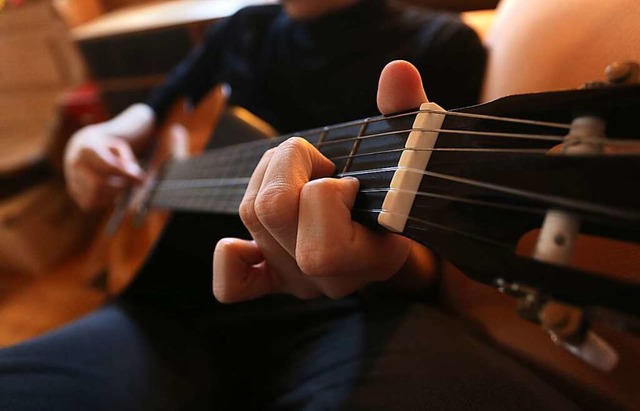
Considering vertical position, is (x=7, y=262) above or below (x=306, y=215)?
below

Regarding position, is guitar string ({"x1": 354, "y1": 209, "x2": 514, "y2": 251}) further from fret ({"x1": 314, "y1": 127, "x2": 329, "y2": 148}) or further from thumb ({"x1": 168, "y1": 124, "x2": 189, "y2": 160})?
thumb ({"x1": 168, "y1": 124, "x2": 189, "y2": 160})

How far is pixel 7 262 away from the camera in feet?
5.29

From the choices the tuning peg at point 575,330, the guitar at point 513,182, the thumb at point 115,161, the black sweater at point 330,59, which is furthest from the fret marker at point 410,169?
the thumb at point 115,161

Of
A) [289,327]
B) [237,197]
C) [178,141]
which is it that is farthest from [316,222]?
[178,141]

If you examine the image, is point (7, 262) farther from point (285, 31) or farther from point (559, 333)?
point (559, 333)

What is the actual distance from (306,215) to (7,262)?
5.42 ft

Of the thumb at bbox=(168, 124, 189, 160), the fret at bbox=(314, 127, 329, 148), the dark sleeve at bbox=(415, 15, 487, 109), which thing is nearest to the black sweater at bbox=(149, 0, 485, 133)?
the dark sleeve at bbox=(415, 15, 487, 109)

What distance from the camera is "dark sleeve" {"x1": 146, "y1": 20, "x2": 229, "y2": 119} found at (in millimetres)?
1051

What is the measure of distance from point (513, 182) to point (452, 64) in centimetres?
44

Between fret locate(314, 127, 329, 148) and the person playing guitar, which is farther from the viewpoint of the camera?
fret locate(314, 127, 329, 148)

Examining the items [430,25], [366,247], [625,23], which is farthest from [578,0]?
[366,247]

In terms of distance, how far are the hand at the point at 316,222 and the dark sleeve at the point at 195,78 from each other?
701mm

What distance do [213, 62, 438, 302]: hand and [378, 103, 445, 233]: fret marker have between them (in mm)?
34

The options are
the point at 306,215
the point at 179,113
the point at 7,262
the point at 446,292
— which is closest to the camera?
the point at 306,215
